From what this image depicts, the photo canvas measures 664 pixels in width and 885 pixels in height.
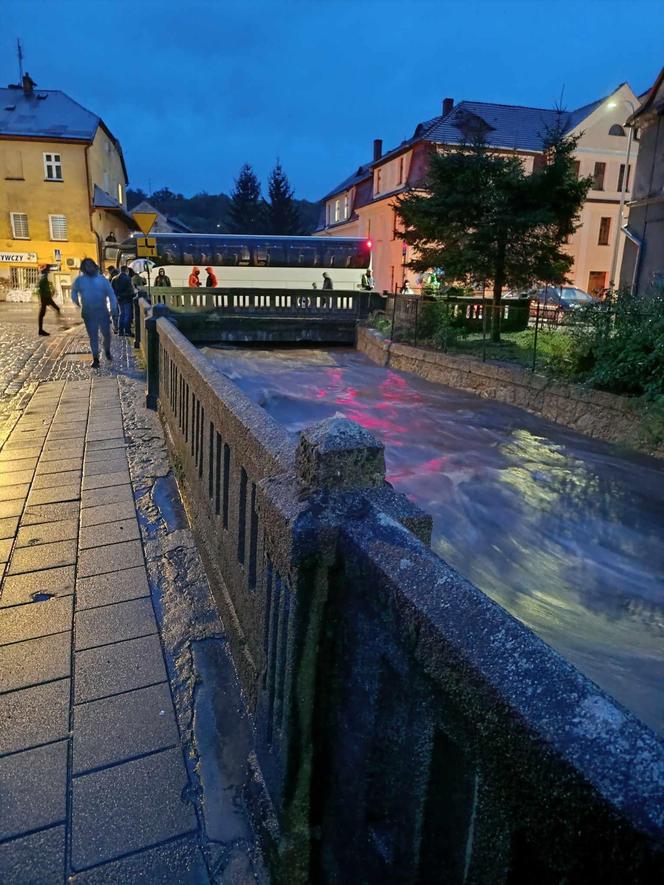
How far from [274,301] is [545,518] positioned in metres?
17.9

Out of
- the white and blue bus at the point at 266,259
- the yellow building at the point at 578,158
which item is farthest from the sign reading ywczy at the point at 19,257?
the yellow building at the point at 578,158

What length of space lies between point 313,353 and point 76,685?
64.7 feet

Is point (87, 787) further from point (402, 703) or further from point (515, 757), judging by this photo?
point (515, 757)

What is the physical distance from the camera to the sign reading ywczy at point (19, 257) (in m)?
36.7

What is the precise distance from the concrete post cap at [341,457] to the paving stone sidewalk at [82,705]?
4.69ft

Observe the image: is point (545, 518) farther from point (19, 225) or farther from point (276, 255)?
point (19, 225)

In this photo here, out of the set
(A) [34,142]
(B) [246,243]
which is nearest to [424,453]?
(B) [246,243]

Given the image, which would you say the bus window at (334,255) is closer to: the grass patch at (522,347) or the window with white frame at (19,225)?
the grass patch at (522,347)

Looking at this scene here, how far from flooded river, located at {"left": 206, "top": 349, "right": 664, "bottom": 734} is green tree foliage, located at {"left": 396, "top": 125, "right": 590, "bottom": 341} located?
14.4 feet

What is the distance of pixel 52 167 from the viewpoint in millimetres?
37219

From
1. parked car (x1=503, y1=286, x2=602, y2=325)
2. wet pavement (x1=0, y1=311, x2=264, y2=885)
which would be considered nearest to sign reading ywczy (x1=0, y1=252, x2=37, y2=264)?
parked car (x1=503, y1=286, x2=602, y2=325)

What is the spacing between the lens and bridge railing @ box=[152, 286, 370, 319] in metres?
23.2

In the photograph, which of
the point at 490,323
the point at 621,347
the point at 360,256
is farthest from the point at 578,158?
the point at 621,347

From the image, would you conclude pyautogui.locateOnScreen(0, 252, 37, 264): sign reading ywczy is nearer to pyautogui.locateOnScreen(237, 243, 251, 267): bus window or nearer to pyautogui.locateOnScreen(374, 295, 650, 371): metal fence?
pyautogui.locateOnScreen(237, 243, 251, 267): bus window
